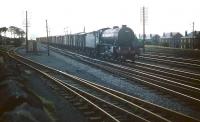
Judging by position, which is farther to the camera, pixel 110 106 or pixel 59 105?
pixel 59 105

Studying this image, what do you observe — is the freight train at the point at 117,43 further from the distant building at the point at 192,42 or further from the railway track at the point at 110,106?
the distant building at the point at 192,42

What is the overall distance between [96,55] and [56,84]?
19.0m

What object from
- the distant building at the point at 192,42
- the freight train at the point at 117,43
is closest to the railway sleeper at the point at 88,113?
the freight train at the point at 117,43

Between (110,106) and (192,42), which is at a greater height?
(192,42)

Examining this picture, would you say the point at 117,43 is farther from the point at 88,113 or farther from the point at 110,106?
the point at 88,113

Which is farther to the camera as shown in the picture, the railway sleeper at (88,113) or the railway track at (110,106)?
the railway sleeper at (88,113)

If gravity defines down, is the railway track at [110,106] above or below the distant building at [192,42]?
below

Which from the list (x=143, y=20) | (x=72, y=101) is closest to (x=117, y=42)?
(x=72, y=101)

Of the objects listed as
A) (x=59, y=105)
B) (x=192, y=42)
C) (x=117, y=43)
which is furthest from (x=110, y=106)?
(x=192, y=42)

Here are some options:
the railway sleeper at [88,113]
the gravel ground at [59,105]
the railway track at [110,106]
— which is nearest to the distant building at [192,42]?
the gravel ground at [59,105]

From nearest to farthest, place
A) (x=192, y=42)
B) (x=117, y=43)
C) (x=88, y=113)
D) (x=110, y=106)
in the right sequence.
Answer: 1. (x=88, y=113)
2. (x=110, y=106)
3. (x=117, y=43)
4. (x=192, y=42)

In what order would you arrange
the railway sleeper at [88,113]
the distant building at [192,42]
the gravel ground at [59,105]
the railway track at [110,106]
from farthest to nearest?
1. the distant building at [192,42]
2. the railway sleeper at [88,113]
3. the gravel ground at [59,105]
4. the railway track at [110,106]

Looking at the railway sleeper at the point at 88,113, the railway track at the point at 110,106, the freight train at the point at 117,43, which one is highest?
the freight train at the point at 117,43

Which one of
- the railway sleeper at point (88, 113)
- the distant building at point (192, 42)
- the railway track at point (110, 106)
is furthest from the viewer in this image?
the distant building at point (192, 42)
